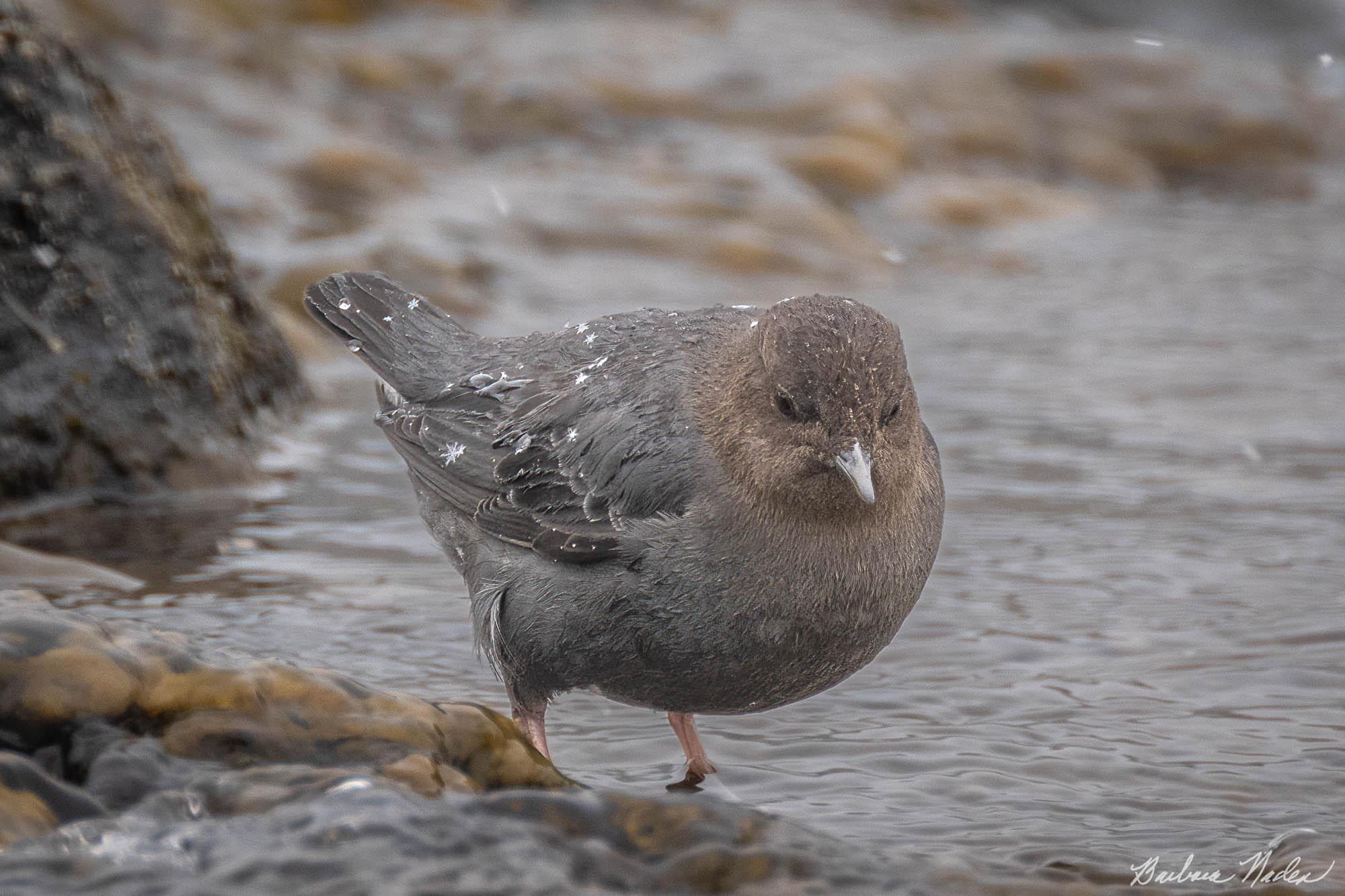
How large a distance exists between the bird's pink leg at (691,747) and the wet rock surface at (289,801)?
3.80 feet

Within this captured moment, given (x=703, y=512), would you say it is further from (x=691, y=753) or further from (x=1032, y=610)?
(x=1032, y=610)

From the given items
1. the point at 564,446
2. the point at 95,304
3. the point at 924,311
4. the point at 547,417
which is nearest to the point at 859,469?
the point at 564,446

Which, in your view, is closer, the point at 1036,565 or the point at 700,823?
the point at 700,823

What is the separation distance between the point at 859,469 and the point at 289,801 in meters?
1.52

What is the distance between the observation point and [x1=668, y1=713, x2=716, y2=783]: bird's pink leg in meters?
4.27

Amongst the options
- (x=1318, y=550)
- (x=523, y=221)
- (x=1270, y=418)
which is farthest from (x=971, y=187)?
(x=1318, y=550)

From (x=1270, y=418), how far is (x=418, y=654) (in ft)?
15.4

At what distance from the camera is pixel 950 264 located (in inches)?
434

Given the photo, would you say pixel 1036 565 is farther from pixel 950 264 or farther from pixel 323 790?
pixel 950 264

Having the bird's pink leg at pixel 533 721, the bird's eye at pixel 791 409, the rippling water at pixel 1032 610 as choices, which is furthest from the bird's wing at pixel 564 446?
the rippling water at pixel 1032 610

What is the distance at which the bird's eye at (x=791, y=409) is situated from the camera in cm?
376

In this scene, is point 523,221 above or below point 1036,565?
above
